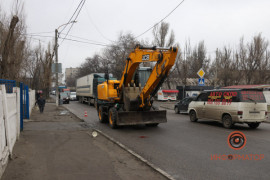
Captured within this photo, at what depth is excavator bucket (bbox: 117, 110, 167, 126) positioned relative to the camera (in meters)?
11.4

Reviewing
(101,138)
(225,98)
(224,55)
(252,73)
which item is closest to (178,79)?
(224,55)

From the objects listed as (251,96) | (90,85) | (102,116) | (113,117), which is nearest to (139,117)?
(113,117)

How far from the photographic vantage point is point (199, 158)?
6.76 metres

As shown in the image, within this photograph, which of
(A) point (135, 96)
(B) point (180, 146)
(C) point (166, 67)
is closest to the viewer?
(B) point (180, 146)

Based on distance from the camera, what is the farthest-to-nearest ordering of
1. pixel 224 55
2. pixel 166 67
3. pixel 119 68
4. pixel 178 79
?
pixel 178 79 → pixel 119 68 → pixel 224 55 → pixel 166 67

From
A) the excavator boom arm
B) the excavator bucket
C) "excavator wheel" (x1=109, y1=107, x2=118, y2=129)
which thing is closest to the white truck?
"excavator wheel" (x1=109, y1=107, x2=118, y2=129)

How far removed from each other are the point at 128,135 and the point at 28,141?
12.9 feet

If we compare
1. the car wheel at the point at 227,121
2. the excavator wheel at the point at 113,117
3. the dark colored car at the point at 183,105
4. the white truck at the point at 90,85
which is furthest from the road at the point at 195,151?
the white truck at the point at 90,85

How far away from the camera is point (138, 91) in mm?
12266

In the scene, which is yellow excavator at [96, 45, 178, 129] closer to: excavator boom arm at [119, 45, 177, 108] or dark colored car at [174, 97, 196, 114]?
excavator boom arm at [119, 45, 177, 108]

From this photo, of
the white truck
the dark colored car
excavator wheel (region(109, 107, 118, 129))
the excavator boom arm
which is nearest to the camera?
the excavator boom arm

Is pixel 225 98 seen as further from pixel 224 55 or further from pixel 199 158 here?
pixel 224 55

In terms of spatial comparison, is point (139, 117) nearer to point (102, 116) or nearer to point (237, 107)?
point (102, 116)

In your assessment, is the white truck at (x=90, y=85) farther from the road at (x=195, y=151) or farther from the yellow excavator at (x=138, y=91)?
the road at (x=195, y=151)
